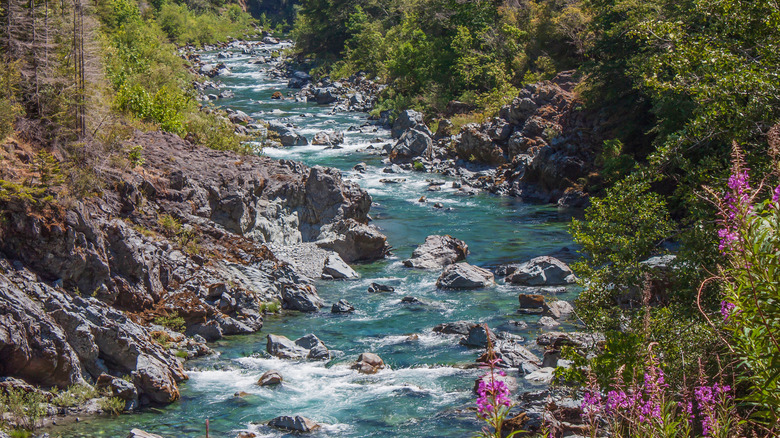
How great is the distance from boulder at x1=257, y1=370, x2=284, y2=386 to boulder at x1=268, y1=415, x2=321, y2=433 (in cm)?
191

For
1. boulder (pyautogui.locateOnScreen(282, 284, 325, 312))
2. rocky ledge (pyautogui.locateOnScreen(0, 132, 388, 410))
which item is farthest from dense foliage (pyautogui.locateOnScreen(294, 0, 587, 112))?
A: boulder (pyautogui.locateOnScreen(282, 284, 325, 312))

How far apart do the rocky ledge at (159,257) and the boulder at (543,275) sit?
5.10 meters

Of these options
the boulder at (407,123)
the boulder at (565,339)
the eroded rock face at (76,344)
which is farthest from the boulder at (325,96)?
the eroded rock face at (76,344)

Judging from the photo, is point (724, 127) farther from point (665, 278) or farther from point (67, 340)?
point (67, 340)

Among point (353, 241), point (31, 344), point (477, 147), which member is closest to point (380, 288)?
point (353, 241)

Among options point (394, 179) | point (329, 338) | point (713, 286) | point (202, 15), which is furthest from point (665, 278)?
point (202, 15)

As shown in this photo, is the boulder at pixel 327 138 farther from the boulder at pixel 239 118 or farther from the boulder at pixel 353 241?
the boulder at pixel 353 241

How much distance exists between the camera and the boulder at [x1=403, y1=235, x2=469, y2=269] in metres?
23.2

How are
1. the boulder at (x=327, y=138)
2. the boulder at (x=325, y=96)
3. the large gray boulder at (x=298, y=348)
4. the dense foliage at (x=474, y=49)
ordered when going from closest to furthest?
the large gray boulder at (x=298, y=348) → the boulder at (x=327, y=138) → the dense foliage at (x=474, y=49) → the boulder at (x=325, y=96)

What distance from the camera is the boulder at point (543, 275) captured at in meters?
21.0

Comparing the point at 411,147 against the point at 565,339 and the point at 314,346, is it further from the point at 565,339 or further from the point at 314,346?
the point at 565,339

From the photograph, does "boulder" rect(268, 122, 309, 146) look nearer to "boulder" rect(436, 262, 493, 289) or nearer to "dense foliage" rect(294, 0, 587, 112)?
"dense foliage" rect(294, 0, 587, 112)

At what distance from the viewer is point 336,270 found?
21.8 meters

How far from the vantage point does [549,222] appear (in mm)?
28641
